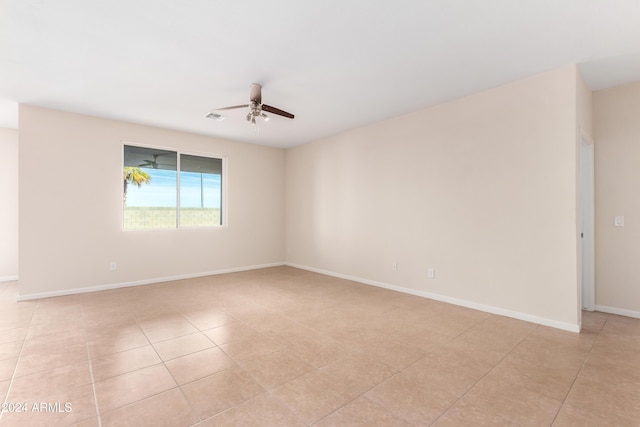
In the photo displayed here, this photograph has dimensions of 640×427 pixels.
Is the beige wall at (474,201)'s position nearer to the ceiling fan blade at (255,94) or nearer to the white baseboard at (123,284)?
the white baseboard at (123,284)

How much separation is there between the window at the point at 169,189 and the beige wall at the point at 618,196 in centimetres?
602

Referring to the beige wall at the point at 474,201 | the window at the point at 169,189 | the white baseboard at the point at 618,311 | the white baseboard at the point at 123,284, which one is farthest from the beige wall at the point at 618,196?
the window at the point at 169,189

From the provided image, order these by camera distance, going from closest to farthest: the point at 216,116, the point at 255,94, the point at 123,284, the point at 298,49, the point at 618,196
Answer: the point at 298,49
the point at 255,94
the point at 618,196
the point at 216,116
the point at 123,284

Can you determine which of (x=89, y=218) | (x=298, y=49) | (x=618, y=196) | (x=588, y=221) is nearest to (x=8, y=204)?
(x=89, y=218)

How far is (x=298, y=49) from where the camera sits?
2.74 meters

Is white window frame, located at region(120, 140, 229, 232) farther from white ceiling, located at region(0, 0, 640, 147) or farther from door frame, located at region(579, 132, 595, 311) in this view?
door frame, located at region(579, 132, 595, 311)

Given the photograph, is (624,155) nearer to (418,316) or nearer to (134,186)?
(418,316)

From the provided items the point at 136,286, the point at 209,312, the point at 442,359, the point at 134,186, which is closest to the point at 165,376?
the point at 209,312

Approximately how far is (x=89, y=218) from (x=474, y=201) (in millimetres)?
5594

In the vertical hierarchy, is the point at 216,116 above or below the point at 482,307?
above

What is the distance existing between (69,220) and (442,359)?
17.3 feet

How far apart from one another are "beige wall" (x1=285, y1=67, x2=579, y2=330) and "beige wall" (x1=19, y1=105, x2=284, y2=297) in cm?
263

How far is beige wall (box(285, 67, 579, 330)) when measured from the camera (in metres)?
3.14

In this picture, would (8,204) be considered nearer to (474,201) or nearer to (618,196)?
(474,201)
